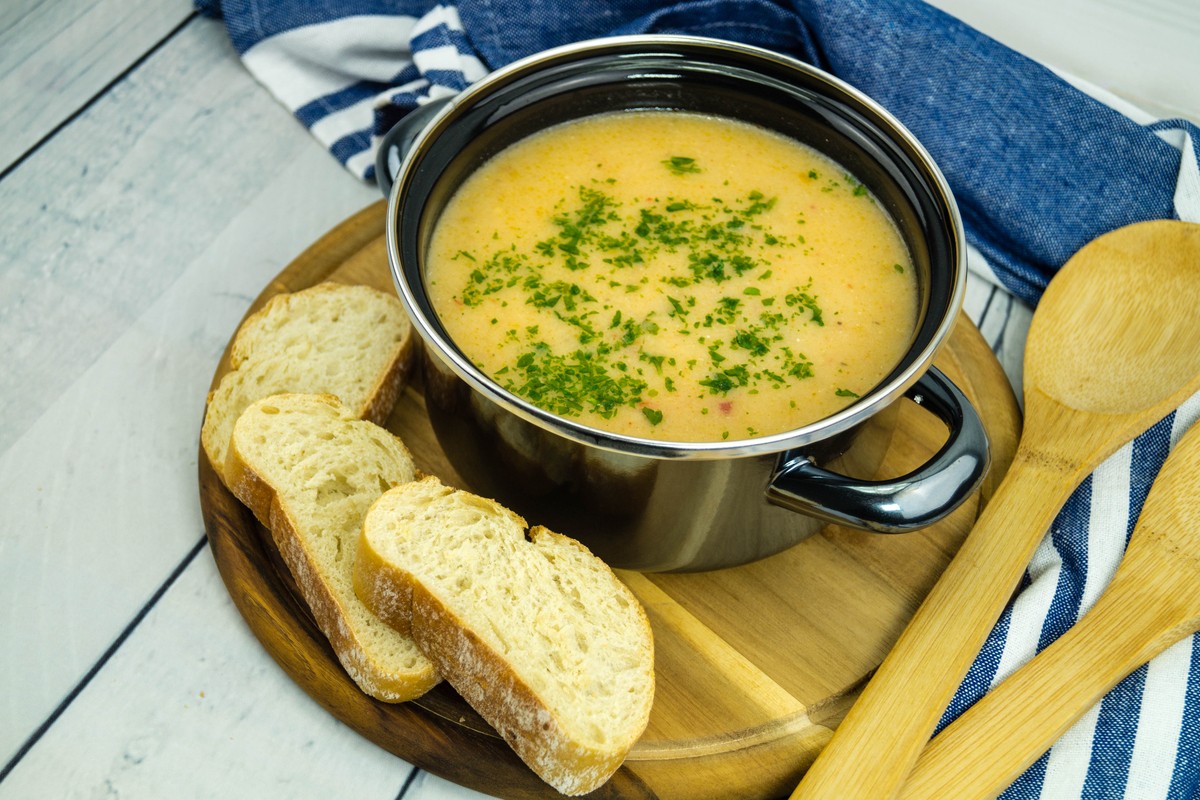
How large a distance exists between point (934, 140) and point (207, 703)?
5.94 feet

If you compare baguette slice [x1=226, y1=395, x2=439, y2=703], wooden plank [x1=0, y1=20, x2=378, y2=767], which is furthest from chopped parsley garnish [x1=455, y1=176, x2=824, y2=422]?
wooden plank [x1=0, y1=20, x2=378, y2=767]

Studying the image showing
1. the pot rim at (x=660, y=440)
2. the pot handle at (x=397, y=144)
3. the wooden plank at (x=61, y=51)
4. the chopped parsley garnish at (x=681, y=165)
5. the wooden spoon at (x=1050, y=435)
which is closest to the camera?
the pot rim at (x=660, y=440)

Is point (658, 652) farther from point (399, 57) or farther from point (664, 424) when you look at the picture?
point (399, 57)

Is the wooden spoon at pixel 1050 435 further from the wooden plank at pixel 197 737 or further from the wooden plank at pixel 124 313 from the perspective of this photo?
the wooden plank at pixel 124 313

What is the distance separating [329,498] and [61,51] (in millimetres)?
1527

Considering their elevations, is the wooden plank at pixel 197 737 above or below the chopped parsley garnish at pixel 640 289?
below

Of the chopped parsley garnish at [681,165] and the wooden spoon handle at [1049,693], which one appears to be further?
the chopped parsley garnish at [681,165]

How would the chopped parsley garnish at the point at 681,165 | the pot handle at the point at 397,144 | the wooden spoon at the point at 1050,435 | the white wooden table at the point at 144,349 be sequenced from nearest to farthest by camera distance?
1. the wooden spoon at the point at 1050,435
2. the white wooden table at the point at 144,349
3. the pot handle at the point at 397,144
4. the chopped parsley garnish at the point at 681,165

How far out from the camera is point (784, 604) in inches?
74.9

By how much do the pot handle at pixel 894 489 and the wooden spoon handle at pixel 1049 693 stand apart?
1.11 ft

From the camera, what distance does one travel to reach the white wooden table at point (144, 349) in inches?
70.5

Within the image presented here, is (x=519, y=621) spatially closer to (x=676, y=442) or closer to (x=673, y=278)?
(x=676, y=442)

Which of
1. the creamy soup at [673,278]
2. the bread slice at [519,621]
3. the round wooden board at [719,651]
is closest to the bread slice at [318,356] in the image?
the round wooden board at [719,651]

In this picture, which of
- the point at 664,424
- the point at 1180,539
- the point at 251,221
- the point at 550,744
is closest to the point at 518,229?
the point at 664,424
